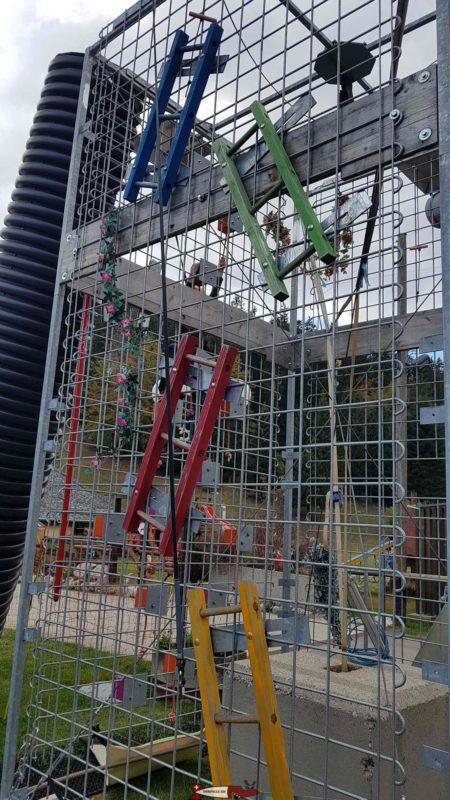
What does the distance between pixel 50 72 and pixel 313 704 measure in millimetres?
3875

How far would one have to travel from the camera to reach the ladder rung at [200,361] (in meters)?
2.45

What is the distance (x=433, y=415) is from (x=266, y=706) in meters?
0.92

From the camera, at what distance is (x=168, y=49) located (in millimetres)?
3066

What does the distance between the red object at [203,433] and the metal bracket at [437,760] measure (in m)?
1.08

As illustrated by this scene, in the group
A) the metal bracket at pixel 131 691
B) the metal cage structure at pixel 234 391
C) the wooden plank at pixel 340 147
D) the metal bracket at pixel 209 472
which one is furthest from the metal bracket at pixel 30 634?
the wooden plank at pixel 340 147

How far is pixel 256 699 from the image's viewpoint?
163cm

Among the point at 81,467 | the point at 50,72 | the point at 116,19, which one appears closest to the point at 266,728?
the point at 81,467

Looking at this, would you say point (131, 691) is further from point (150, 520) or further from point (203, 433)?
point (203, 433)

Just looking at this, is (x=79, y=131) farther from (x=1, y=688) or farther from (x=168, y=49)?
(x=1, y=688)

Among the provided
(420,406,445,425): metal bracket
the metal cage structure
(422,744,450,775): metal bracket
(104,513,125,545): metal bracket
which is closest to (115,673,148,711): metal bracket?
the metal cage structure

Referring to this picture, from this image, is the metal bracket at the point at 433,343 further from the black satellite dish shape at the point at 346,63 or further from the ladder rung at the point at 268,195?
the black satellite dish shape at the point at 346,63

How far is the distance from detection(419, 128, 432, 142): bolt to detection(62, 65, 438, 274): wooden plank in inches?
0.5

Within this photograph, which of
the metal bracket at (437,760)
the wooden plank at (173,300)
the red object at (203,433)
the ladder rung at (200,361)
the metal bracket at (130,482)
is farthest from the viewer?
the wooden plank at (173,300)

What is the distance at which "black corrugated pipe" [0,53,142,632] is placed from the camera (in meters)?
3.56
